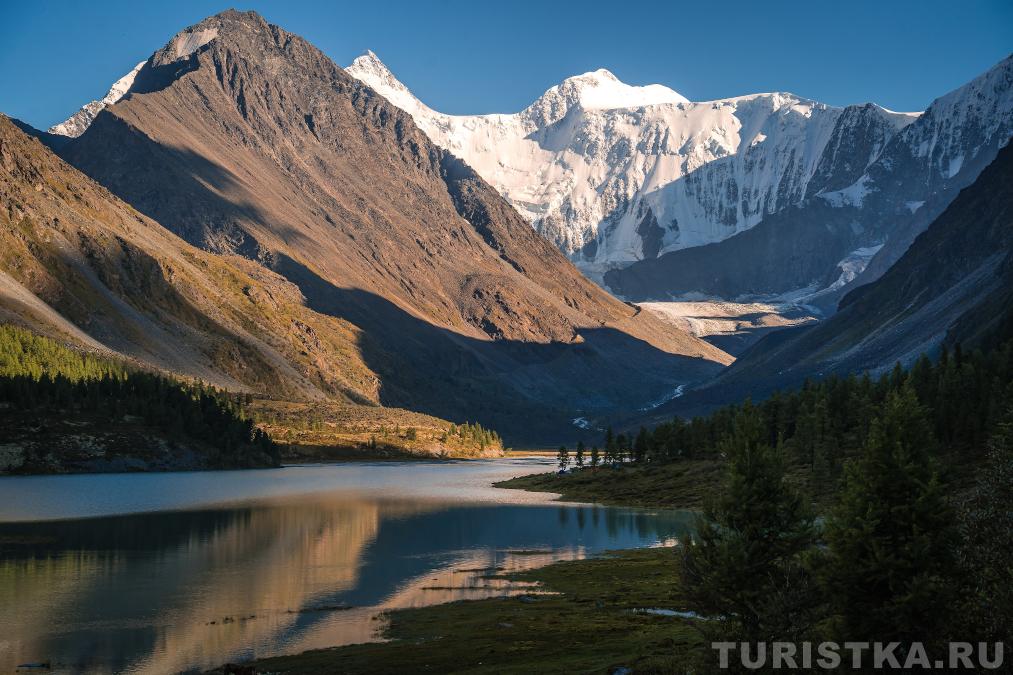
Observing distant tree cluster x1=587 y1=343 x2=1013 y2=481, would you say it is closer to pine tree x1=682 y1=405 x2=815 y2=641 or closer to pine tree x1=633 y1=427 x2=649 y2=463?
pine tree x1=633 y1=427 x2=649 y2=463


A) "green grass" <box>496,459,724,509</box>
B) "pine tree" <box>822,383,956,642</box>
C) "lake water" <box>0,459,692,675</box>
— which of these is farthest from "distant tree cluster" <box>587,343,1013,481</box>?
"pine tree" <box>822,383,956,642</box>

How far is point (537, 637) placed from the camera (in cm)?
5228

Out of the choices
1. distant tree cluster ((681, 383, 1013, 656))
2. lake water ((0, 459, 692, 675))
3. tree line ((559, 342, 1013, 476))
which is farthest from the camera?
tree line ((559, 342, 1013, 476))

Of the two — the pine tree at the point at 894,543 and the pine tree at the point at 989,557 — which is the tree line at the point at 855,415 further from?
the pine tree at the point at 894,543

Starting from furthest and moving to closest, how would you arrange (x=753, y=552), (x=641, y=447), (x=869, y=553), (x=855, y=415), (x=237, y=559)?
1. (x=641, y=447)
2. (x=855, y=415)
3. (x=237, y=559)
4. (x=753, y=552)
5. (x=869, y=553)

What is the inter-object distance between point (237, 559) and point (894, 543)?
6155cm

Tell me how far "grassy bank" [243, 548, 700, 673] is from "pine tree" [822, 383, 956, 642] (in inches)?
304

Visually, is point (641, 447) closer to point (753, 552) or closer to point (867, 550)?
point (753, 552)

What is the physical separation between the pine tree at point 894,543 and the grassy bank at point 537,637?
772 centimetres

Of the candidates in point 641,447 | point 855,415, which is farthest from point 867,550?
point 641,447

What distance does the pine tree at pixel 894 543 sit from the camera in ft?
122

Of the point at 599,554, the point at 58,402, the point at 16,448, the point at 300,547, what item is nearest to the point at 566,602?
the point at 599,554

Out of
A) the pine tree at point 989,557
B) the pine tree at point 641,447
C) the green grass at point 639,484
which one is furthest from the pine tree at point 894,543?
the pine tree at point 641,447

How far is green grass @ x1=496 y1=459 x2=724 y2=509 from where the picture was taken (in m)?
144
